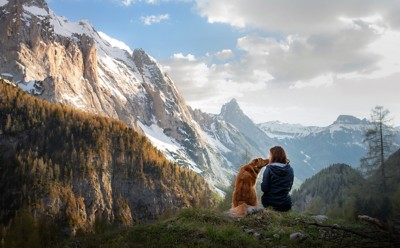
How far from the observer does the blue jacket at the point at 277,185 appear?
1723 centimetres

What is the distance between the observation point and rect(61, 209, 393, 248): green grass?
11.7m

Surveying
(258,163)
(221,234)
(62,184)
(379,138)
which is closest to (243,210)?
(258,163)

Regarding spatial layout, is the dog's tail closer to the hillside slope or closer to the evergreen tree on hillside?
the evergreen tree on hillside

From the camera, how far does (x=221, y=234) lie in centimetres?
1227

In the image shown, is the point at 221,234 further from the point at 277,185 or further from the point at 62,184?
the point at 62,184

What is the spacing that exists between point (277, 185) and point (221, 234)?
19.3 feet

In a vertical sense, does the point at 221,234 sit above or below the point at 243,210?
below

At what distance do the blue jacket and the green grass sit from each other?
2107mm

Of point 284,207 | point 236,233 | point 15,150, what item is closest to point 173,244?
point 236,233

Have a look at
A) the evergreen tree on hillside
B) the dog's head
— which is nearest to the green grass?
the dog's head

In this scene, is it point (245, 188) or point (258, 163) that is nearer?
point (245, 188)

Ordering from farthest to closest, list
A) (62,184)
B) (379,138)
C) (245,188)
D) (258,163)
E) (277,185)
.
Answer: (62,184), (379,138), (258,163), (245,188), (277,185)

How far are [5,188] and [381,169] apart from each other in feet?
485

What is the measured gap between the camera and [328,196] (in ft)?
559
